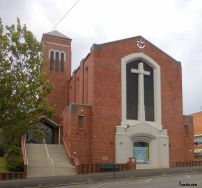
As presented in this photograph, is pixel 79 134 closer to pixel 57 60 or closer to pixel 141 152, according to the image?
pixel 141 152

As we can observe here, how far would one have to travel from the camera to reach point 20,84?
21344mm

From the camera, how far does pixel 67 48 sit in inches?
2100

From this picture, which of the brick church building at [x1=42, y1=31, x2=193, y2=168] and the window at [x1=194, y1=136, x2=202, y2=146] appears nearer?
the brick church building at [x1=42, y1=31, x2=193, y2=168]

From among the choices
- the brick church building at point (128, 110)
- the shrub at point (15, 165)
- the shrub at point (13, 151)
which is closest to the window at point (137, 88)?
the brick church building at point (128, 110)

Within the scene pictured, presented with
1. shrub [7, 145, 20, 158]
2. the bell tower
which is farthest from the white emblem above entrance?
shrub [7, 145, 20, 158]

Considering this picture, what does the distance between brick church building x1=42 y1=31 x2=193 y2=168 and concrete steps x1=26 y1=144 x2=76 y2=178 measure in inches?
51.3

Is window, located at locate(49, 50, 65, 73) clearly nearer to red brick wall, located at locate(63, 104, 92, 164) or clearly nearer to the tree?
red brick wall, located at locate(63, 104, 92, 164)

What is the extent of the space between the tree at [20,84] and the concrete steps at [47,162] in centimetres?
960

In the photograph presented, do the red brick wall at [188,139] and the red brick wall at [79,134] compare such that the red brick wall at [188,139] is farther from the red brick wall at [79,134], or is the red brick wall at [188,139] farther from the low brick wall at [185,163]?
the red brick wall at [79,134]

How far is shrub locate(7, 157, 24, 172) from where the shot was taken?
99.9 feet

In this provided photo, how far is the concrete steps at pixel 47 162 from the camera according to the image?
31.3 metres

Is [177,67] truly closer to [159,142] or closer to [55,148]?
[159,142]

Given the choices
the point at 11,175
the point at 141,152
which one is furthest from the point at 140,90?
the point at 11,175

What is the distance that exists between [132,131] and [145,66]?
755cm
